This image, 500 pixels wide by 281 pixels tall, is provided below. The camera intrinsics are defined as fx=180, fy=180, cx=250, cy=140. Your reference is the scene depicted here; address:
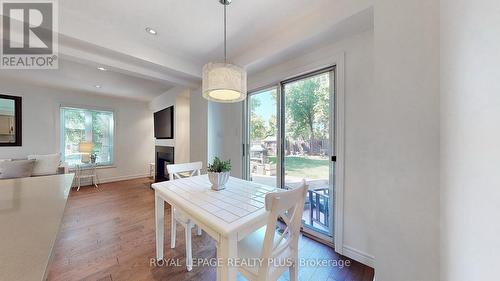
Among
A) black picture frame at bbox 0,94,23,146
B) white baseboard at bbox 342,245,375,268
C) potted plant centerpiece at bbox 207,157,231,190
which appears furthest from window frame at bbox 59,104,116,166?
white baseboard at bbox 342,245,375,268

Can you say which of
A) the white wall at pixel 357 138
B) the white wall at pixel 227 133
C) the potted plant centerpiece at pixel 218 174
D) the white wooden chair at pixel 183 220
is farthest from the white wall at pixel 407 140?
the white wall at pixel 227 133

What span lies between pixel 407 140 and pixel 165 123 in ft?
15.9

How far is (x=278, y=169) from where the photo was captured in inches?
101

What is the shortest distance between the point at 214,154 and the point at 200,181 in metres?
1.57

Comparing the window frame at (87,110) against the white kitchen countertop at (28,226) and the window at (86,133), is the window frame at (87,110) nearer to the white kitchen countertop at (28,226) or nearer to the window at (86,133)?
the window at (86,133)

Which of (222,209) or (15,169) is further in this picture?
(15,169)

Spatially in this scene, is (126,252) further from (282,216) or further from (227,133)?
(227,133)

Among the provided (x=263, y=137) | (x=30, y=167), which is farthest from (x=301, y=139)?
(x=30, y=167)

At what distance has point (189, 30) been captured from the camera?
2.08 m

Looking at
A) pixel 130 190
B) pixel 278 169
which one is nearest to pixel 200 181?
pixel 278 169

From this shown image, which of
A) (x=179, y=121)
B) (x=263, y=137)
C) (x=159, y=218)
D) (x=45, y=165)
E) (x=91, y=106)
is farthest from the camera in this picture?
(x=91, y=106)

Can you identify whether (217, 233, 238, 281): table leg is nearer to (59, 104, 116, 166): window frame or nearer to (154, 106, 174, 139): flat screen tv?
(154, 106, 174, 139): flat screen tv

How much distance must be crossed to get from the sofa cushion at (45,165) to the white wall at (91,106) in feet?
2.54

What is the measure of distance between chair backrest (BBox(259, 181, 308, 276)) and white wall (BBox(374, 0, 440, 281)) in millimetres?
652
